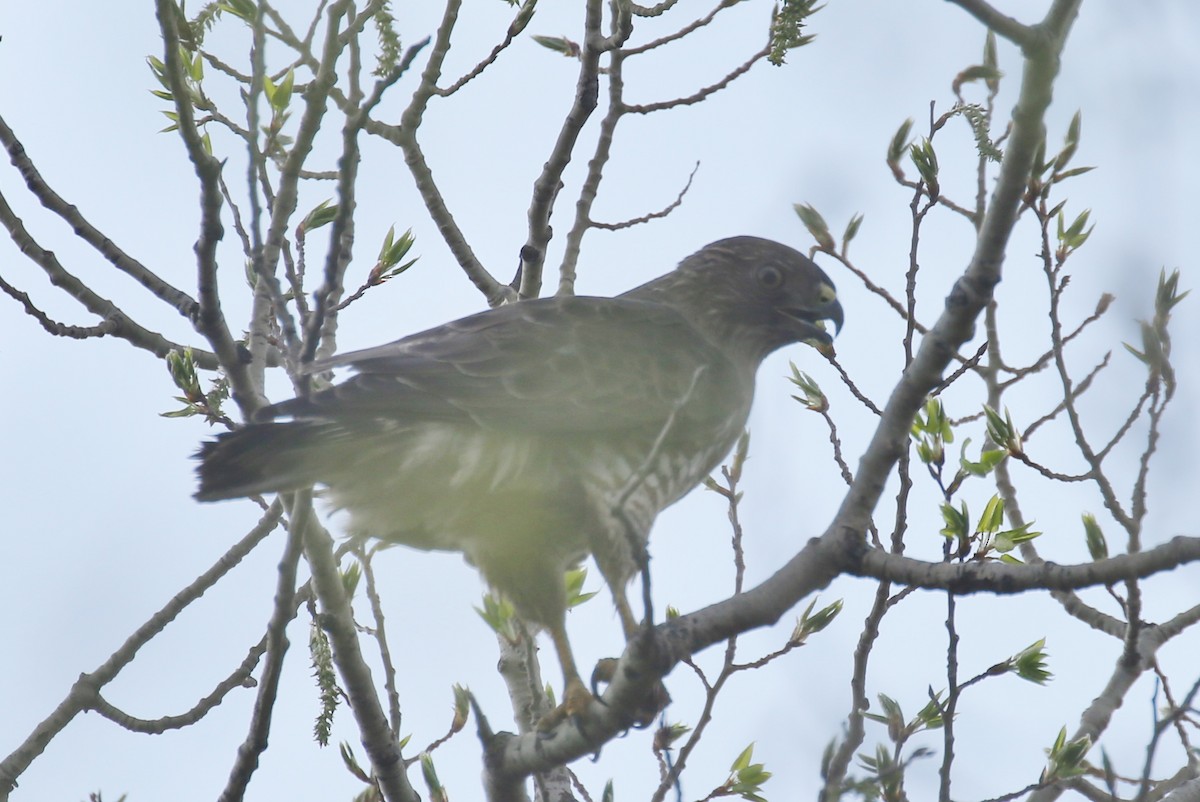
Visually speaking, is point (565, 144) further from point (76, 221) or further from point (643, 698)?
point (643, 698)

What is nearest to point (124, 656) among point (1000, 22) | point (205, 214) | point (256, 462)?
point (256, 462)

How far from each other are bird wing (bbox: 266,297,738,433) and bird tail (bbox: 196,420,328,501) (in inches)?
4.4

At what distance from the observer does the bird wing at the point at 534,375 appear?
4.50 meters

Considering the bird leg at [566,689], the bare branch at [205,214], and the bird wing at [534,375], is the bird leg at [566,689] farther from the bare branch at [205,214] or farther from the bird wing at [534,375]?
the bare branch at [205,214]

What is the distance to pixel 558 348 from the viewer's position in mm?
4980

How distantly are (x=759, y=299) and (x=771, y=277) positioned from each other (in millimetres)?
135

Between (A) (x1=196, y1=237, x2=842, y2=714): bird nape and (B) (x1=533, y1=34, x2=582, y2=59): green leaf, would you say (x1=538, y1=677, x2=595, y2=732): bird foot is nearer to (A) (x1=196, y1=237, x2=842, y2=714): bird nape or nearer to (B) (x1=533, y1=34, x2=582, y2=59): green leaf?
(A) (x1=196, y1=237, x2=842, y2=714): bird nape

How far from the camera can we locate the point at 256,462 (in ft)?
13.4

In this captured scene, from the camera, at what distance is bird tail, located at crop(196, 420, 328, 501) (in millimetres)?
4039

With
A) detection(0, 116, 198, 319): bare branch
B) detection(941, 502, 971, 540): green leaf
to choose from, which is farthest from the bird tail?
detection(941, 502, 971, 540): green leaf

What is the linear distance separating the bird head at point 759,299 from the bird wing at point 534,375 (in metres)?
0.67

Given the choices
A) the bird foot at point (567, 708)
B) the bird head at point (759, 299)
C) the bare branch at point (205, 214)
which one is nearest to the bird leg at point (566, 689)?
the bird foot at point (567, 708)

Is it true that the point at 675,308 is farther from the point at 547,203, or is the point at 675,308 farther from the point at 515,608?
the point at 515,608

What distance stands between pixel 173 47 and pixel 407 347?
164 centimetres
